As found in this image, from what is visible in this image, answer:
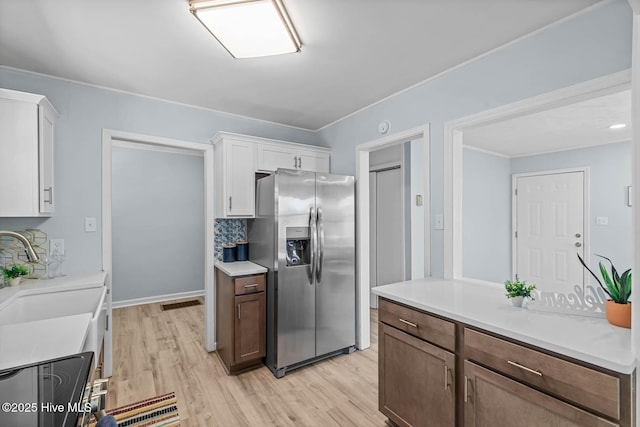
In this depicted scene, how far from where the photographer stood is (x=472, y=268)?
4.50 meters

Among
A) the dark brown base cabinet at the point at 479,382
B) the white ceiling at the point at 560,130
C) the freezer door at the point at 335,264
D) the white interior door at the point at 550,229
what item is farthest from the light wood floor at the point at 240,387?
the white interior door at the point at 550,229

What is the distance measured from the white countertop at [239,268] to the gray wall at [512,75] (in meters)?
1.55

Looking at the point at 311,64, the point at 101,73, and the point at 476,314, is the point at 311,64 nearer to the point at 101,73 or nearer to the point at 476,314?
the point at 101,73

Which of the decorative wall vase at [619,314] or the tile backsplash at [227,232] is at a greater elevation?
Result: the tile backsplash at [227,232]

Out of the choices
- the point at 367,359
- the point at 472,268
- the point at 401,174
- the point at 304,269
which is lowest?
the point at 367,359

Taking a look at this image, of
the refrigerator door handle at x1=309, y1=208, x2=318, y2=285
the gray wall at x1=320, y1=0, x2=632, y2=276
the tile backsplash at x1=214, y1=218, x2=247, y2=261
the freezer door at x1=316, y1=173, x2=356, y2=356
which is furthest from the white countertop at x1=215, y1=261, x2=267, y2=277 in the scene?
the gray wall at x1=320, y1=0, x2=632, y2=276

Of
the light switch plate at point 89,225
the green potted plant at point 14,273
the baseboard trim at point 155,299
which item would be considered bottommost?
the baseboard trim at point 155,299

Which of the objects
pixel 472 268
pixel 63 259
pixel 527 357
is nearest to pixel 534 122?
pixel 472 268

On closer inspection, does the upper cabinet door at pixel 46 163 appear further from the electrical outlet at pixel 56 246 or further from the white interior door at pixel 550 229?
the white interior door at pixel 550 229

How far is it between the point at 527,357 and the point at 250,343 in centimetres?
215

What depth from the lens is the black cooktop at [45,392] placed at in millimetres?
598

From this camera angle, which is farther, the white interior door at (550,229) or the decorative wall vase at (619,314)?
the white interior door at (550,229)

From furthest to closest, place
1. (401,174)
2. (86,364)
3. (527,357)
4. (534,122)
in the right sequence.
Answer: (401,174) < (534,122) < (527,357) < (86,364)

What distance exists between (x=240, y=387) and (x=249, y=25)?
104 inches
